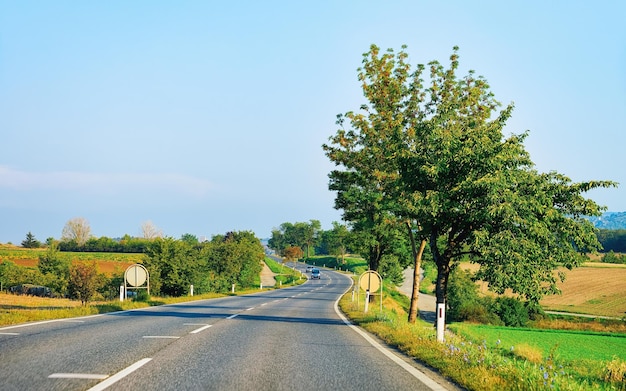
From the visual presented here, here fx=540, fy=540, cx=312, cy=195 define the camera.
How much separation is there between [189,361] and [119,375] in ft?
4.99

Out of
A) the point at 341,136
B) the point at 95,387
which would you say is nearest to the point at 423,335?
the point at 95,387

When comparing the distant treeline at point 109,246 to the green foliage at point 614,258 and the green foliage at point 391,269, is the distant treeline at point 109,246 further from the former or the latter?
the green foliage at point 614,258

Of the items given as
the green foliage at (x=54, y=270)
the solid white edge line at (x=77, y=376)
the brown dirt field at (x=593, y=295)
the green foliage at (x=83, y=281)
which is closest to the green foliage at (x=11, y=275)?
the green foliage at (x=54, y=270)

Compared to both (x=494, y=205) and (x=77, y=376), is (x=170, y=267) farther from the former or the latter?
(x=77, y=376)

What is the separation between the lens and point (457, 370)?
7637mm

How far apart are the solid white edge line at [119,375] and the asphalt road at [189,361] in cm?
1

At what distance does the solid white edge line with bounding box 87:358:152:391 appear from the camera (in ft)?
18.5

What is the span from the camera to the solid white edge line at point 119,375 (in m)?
5.65

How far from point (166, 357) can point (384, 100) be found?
749 inches

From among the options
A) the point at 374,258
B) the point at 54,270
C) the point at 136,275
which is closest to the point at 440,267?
the point at 136,275

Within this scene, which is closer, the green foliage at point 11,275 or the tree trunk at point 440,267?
the tree trunk at point 440,267

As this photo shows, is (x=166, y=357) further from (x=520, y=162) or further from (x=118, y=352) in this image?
(x=520, y=162)

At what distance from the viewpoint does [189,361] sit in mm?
7828

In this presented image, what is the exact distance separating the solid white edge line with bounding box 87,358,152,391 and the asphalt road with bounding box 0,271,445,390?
0.01 meters
